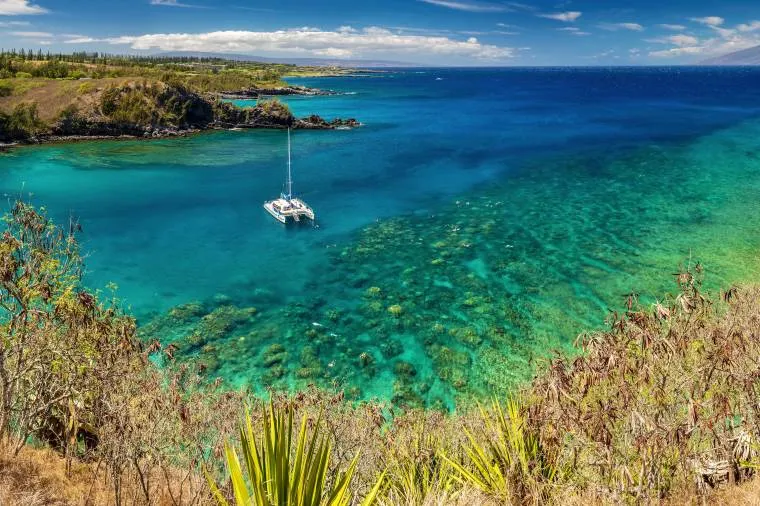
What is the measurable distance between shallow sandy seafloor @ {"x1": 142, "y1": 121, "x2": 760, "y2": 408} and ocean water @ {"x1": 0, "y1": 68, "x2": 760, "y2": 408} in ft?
0.43

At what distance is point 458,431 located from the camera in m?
13.5

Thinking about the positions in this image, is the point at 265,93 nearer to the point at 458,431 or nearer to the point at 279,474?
the point at 458,431

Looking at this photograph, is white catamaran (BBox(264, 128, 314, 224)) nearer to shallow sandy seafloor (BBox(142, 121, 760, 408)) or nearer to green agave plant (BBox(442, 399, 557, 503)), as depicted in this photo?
shallow sandy seafloor (BBox(142, 121, 760, 408))

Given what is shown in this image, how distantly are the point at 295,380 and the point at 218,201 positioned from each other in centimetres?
3237

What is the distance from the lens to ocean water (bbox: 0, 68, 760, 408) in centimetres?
2439

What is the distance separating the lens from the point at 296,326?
26719 mm

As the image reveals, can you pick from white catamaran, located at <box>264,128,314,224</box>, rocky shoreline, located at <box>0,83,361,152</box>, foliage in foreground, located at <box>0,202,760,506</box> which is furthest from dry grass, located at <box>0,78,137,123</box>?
foliage in foreground, located at <box>0,202,760,506</box>

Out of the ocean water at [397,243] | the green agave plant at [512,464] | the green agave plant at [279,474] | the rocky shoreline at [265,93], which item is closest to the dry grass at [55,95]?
the ocean water at [397,243]

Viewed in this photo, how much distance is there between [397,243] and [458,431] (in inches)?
1010

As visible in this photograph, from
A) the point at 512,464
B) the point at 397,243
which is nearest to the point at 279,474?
the point at 512,464

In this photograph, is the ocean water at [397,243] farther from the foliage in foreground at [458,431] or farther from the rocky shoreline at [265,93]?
the rocky shoreline at [265,93]

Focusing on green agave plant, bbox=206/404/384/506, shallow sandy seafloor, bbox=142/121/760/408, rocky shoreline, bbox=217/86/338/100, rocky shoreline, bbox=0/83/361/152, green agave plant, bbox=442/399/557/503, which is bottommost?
shallow sandy seafloor, bbox=142/121/760/408

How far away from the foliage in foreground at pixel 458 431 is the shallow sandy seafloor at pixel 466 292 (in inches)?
309

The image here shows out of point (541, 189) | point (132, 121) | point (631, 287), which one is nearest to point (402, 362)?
point (631, 287)
